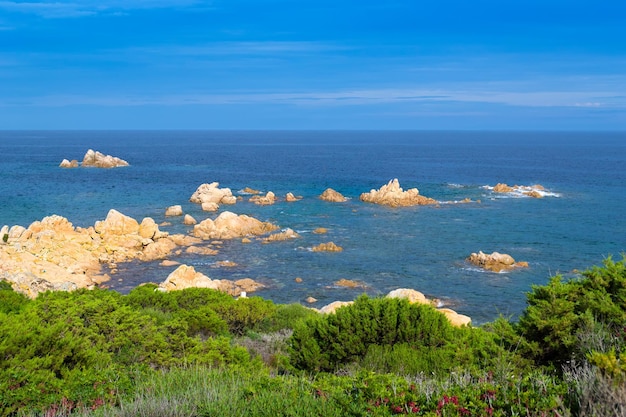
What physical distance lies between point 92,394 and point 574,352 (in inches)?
346

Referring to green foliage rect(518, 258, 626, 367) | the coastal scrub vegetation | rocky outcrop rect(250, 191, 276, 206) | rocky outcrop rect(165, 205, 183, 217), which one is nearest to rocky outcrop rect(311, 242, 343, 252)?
rocky outcrop rect(165, 205, 183, 217)

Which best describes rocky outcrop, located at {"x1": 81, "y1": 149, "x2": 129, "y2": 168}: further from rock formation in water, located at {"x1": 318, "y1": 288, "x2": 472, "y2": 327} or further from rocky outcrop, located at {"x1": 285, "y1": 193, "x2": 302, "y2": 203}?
rock formation in water, located at {"x1": 318, "y1": 288, "x2": 472, "y2": 327}

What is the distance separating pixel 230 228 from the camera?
48500mm

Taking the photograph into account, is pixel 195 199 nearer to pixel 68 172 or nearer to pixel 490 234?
pixel 490 234

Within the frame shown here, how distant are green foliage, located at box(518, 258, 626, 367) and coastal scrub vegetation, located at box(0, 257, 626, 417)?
0.03 meters

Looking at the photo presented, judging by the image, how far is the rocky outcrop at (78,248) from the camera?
35.4m

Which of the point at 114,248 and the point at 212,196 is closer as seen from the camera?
the point at 114,248

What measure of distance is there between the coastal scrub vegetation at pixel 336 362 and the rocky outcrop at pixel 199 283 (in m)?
14.3

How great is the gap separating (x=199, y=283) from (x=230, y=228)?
1673 cm

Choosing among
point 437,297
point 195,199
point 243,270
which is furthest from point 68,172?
point 437,297

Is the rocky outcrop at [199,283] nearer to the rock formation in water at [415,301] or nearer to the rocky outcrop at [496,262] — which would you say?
the rock formation in water at [415,301]

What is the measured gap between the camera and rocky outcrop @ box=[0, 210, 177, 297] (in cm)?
3538

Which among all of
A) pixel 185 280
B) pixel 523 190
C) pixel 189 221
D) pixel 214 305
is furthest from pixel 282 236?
pixel 523 190

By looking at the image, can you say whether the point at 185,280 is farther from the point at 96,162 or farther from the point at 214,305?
the point at 96,162
